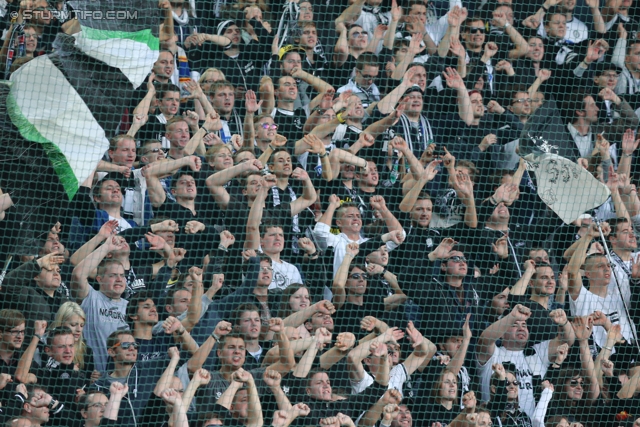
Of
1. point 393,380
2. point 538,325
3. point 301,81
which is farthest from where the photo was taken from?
point 301,81

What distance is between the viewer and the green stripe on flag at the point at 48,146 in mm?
6445

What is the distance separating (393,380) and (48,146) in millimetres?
2317

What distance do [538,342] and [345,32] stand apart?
2.36 meters

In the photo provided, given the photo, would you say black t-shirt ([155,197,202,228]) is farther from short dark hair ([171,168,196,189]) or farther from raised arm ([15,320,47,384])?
raised arm ([15,320,47,384])

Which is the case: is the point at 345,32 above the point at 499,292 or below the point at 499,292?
above

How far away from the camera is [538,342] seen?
272 inches

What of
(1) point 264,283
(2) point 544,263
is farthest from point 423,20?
(1) point 264,283

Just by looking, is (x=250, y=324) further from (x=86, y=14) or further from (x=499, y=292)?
(x=86, y=14)

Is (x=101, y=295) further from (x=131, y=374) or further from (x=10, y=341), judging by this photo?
(x=10, y=341)

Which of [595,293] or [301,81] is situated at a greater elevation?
[301,81]

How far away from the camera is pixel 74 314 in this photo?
599 cm

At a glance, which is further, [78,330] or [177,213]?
[177,213]

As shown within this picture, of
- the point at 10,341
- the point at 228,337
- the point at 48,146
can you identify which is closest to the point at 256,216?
the point at 228,337

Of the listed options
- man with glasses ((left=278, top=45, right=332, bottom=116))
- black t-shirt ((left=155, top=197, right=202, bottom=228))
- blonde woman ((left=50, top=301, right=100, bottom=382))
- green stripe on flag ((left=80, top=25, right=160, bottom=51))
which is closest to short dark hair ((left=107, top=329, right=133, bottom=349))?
blonde woman ((left=50, top=301, right=100, bottom=382))
